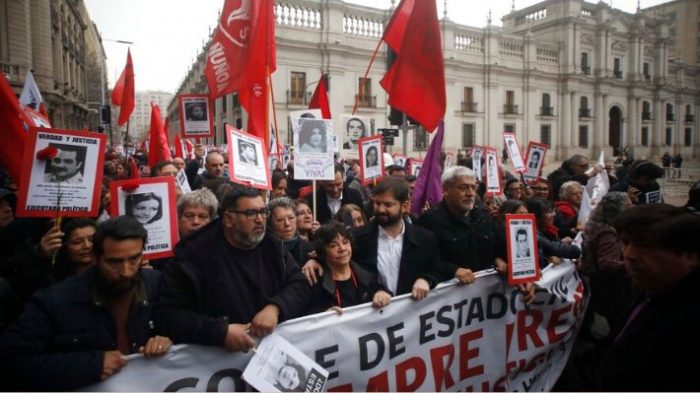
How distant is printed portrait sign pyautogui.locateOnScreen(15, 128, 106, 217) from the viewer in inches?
115

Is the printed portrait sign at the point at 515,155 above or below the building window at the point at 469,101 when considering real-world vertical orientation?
below

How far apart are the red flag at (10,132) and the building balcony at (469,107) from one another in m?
34.4

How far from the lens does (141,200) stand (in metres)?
3.24

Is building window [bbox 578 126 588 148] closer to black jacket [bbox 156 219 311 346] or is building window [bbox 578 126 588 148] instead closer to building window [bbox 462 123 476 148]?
building window [bbox 462 123 476 148]

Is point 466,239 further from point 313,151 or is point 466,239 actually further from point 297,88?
point 297,88

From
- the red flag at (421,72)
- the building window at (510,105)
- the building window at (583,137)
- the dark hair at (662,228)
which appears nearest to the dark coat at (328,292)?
the dark hair at (662,228)

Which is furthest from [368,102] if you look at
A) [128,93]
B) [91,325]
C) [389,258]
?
[91,325]

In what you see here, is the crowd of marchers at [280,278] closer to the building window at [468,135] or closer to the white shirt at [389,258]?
the white shirt at [389,258]

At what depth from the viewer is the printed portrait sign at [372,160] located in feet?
21.5

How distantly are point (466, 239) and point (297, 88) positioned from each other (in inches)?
1055

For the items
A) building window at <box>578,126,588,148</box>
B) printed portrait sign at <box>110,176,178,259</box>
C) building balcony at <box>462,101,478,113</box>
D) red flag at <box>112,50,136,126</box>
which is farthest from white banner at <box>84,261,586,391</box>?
building window at <box>578,126,588,148</box>

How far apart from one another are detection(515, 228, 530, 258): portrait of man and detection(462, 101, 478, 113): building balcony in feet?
111

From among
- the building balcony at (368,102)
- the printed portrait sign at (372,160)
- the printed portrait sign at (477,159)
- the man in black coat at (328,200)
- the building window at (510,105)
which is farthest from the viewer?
the building window at (510,105)

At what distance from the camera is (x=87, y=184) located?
312 centimetres
